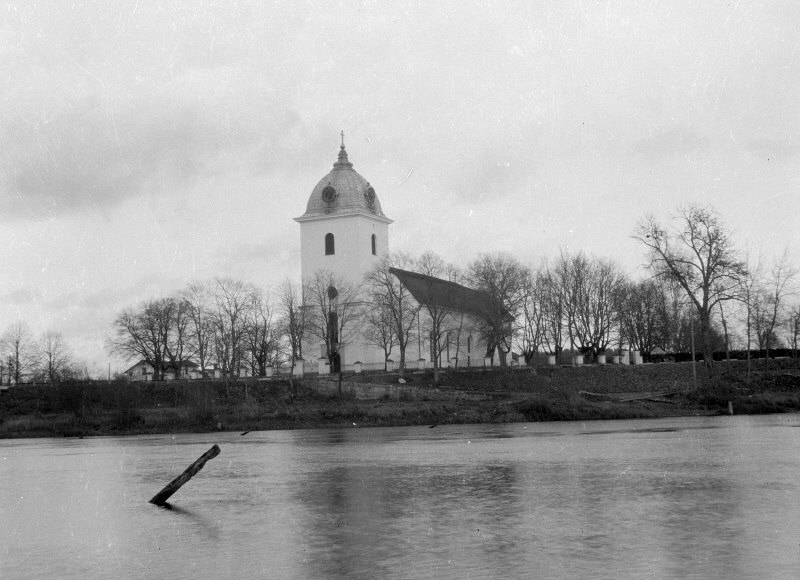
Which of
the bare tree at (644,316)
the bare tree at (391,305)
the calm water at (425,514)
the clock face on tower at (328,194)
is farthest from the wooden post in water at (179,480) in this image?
the bare tree at (644,316)

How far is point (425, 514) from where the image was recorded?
63.2ft

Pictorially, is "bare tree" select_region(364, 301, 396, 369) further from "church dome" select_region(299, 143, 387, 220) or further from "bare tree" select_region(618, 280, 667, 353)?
"bare tree" select_region(618, 280, 667, 353)

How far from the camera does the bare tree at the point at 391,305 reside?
83.5 meters

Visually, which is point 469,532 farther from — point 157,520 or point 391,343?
point 391,343

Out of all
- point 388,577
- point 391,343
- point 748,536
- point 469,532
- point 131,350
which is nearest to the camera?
point 388,577

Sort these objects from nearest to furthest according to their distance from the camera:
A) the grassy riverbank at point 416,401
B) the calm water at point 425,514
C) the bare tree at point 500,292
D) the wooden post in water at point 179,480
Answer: the calm water at point 425,514
the wooden post in water at point 179,480
the grassy riverbank at point 416,401
the bare tree at point 500,292

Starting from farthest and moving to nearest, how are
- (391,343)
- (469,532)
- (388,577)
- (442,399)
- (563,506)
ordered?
(391,343) → (442,399) → (563,506) → (469,532) → (388,577)

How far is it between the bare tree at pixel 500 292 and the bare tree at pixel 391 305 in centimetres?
610

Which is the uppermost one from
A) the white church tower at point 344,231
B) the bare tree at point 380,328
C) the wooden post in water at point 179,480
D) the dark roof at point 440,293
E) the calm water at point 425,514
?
the white church tower at point 344,231

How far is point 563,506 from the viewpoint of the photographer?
64.3 ft

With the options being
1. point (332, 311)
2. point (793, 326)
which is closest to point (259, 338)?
point (332, 311)

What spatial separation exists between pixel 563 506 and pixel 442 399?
154 ft

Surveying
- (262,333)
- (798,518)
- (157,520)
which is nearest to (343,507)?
(157,520)

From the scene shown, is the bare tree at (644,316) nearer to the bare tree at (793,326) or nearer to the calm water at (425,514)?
the bare tree at (793,326)
